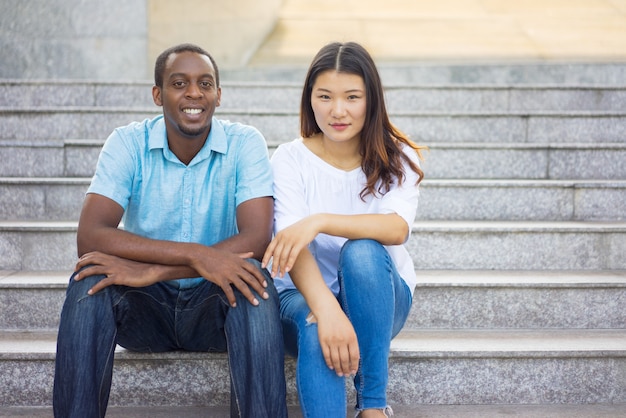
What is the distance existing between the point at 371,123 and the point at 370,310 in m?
0.64

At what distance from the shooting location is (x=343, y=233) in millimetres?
2057

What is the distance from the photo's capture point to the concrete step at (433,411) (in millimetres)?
2273

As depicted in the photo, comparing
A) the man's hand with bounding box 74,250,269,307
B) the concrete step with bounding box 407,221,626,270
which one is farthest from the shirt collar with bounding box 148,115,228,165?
the concrete step with bounding box 407,221,626,270

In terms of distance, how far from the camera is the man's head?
222 centimetres

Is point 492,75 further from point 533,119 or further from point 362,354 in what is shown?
point 362,354

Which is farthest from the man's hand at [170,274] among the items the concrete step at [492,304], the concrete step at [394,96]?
the concrete step at [394,96]

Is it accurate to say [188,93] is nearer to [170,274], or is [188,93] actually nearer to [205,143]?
[205,143]

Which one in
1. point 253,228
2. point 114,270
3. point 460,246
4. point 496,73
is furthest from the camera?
point 496,73

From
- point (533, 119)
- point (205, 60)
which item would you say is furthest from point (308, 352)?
point (533, 119)

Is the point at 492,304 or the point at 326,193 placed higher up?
the point at 326,193

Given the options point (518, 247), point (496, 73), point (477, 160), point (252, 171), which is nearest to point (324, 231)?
point (252, 171)

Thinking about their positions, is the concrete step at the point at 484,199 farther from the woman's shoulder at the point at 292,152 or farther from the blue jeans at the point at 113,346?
the blue jeans at the point at 113,346

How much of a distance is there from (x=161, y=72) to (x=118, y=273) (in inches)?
27.1

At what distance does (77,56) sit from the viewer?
15.8 feet
